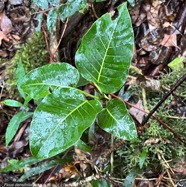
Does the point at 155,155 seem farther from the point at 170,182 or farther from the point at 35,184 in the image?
the point at 35,184

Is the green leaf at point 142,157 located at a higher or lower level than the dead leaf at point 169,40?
lower

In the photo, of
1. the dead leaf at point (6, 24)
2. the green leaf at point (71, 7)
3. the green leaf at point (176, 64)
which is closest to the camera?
the green leaf at point (71, 7)

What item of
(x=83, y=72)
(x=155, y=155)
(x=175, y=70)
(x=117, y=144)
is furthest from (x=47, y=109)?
(x=175, y=70)

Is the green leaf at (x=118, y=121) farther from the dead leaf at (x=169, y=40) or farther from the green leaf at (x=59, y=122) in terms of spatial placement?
the dead leaf at (x=169, y=40)

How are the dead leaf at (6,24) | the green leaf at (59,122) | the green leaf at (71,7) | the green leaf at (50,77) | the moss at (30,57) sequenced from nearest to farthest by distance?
the green leaf at (59,122)
the green leaf at (50,77)
the green leaf at (71,7)
the moss at (30,57)
the dead leaf at (6,24)

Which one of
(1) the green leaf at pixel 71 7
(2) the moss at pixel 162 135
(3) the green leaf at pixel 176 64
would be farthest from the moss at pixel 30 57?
(3) the green leaf at pixel 176 64

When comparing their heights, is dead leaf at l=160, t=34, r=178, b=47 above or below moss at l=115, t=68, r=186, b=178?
above

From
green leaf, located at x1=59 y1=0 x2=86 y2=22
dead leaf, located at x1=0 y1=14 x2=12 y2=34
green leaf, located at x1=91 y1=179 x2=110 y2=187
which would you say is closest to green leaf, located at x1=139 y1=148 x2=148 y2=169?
green leaf, located at x1=91 y1=179 x2=110 y2=187

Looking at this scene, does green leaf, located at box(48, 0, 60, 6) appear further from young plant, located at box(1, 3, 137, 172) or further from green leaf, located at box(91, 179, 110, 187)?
green leaf, located at box(91, 179, 110, 187)

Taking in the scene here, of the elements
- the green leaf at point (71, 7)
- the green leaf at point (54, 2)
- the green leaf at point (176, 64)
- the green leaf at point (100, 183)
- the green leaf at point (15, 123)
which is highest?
the green leaf at point (54, 2)
